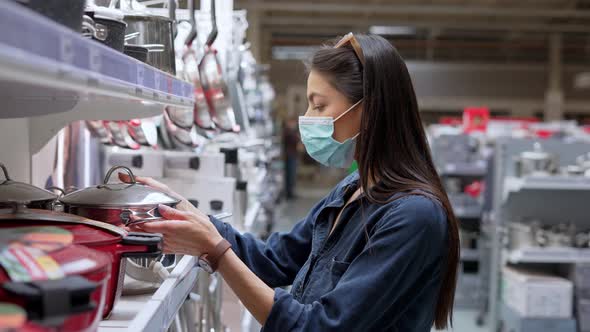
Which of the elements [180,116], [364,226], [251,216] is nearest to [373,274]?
[364,226]

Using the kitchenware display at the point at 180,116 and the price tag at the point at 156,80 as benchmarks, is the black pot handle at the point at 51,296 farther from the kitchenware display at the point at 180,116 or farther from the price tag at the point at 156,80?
the kitchenware display at the point at 180,116

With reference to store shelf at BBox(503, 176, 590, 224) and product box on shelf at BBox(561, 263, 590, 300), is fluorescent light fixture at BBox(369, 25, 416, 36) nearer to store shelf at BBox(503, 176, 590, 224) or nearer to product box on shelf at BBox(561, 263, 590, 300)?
store shelf at BBox(503, 176, 590, 224)

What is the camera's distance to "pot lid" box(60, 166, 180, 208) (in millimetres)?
1162

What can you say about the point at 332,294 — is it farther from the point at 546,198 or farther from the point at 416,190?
the point at 546,198

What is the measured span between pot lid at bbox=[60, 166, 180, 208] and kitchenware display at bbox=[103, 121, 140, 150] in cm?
115

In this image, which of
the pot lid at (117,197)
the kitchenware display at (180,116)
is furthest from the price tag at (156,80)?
the kitchenware display at (180,116)

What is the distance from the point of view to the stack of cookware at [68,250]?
25.3 inches

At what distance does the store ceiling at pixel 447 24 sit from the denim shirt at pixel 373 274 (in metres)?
6.05

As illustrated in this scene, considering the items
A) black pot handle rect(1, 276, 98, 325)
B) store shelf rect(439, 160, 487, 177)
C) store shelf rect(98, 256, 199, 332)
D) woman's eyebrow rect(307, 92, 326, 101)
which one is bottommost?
store shelf rect(439, 160, 487, 177)

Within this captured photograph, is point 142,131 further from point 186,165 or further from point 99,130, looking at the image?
point 186,165

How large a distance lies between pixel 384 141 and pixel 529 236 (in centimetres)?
316

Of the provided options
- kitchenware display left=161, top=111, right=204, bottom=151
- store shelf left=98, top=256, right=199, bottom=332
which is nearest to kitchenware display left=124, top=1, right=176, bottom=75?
store shelf left=98, top=256, right=199, bottom=332

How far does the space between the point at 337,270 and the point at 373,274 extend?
14cm

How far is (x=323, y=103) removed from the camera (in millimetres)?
1505
